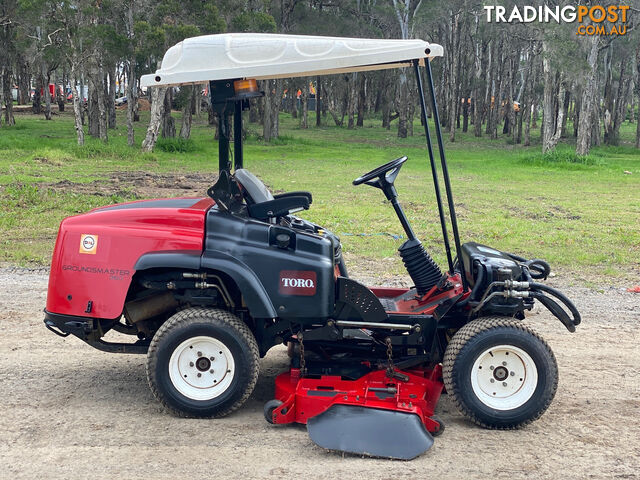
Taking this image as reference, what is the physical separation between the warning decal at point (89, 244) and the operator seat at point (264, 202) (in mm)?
1029

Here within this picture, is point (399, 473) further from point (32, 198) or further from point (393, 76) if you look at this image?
point (393, 76)

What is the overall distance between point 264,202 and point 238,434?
153cm

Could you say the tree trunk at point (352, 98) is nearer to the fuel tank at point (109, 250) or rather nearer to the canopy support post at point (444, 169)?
the canopy support post at point (444, 169)

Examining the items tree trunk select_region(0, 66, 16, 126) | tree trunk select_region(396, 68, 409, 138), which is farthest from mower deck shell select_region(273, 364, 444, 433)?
tree trunk select_region(0, 66, 16, 126)

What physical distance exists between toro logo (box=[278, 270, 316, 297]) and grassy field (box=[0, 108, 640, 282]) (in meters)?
4.93

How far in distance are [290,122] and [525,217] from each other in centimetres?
3923

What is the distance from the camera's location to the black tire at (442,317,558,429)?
4.89 meters

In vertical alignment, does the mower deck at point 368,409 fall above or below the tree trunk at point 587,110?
below

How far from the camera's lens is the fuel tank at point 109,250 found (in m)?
5.00

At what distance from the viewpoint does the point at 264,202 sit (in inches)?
202

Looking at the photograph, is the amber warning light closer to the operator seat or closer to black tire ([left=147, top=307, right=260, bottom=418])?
the operator seat

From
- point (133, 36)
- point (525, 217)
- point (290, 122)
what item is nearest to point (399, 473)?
point (525, 217)

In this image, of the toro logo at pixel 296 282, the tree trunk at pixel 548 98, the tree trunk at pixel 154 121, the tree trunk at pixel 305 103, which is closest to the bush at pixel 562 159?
the tree trunk at pixel 548 98

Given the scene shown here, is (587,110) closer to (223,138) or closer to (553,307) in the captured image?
(553,307)
